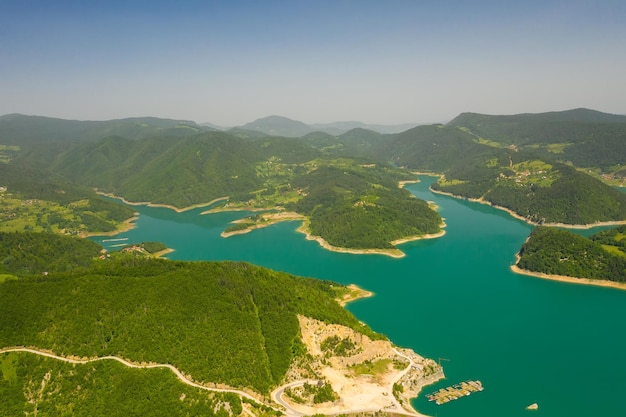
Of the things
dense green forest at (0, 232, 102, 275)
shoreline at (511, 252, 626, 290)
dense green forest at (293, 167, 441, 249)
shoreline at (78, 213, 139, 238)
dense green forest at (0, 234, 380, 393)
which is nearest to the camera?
dense green forest at (0, 234, 380, 393)

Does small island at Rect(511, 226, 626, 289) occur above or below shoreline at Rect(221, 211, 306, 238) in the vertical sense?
above

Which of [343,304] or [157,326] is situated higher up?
[157,326]

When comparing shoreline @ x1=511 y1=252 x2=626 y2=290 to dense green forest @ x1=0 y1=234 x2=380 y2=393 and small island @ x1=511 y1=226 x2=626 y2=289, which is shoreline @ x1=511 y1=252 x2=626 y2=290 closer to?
small island @ x1=511 y1=226 x2=626 y2=289

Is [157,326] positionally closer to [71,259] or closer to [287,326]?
[287,326]

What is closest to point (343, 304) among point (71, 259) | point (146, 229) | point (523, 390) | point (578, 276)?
point (523, 390)

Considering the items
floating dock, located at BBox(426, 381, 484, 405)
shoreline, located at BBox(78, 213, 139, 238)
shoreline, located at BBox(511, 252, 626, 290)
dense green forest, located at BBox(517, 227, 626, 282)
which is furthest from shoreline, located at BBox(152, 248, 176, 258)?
dense green forest, located at BBox(517, 227, 626, 282)

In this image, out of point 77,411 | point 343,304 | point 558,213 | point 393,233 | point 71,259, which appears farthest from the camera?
point 558,213

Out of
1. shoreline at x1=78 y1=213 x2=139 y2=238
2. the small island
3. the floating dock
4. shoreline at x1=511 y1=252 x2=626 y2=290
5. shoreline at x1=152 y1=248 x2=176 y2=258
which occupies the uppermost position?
the small island
